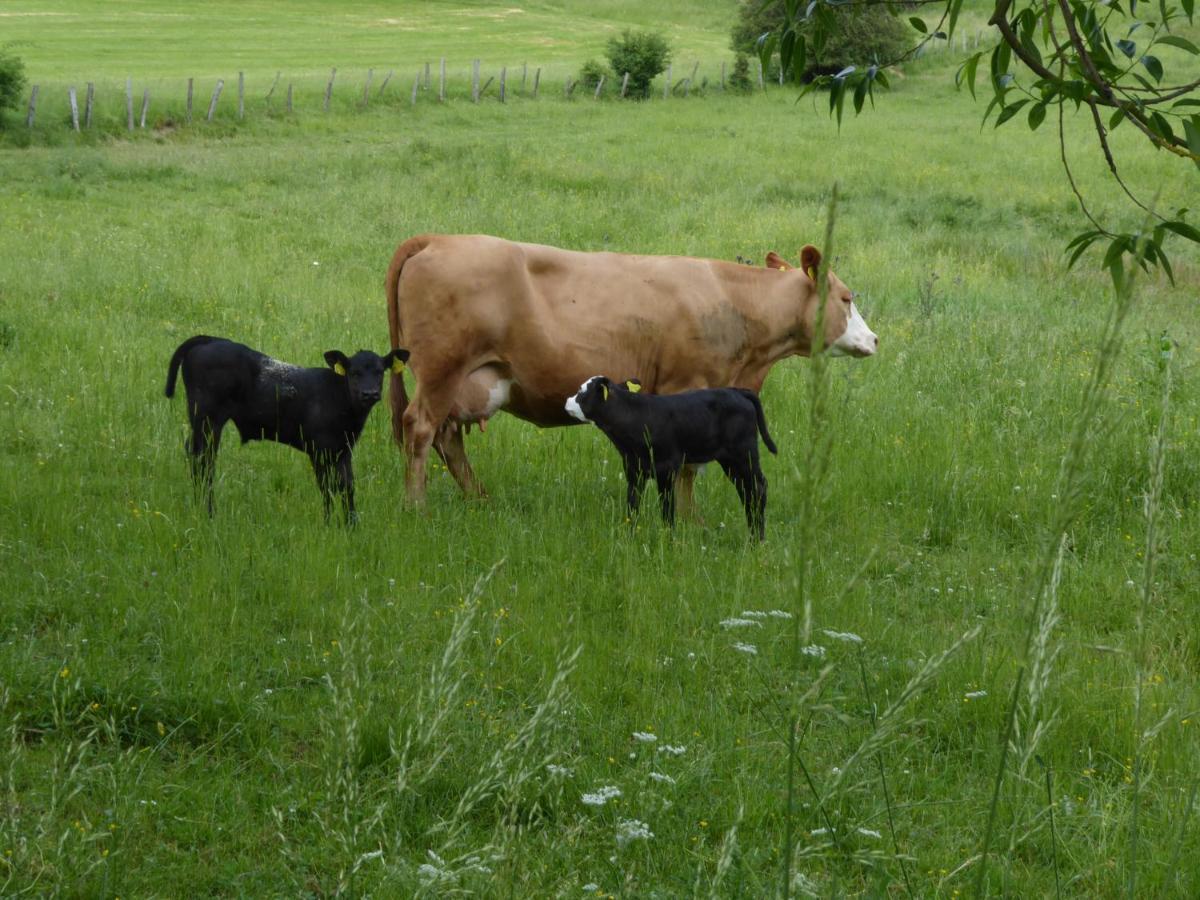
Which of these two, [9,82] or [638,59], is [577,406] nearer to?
[9,82]

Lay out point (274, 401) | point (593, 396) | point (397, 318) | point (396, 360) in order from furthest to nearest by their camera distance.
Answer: point (397, 318), point (396, 360), point (593, 396), point (274, 401)

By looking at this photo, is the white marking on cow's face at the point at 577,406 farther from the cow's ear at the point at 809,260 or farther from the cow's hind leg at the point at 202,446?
the cow's hind leg at the point at 202,446

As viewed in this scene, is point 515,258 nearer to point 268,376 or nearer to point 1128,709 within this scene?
point 268,376

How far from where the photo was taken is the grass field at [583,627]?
147 inches

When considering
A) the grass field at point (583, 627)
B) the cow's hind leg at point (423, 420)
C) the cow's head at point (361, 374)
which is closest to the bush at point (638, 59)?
the grass field at point (583, 627)

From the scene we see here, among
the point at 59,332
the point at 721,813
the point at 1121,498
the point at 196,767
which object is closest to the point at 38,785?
the point at 196,767

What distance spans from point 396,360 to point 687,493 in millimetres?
2054

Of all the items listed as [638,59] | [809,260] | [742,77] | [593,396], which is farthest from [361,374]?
[742,77]

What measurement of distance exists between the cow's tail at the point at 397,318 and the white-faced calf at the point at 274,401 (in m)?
0.93

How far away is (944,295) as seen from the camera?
15016 millimetres

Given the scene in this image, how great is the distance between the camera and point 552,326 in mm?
8320

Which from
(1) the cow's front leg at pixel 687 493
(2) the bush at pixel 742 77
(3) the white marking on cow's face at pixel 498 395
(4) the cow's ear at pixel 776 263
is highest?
(2) the bush at pixel 742 77

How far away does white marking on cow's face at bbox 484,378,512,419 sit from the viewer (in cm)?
833

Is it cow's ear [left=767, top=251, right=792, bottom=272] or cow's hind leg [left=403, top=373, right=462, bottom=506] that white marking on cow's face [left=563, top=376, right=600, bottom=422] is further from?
cow's ear [left=767, top=251, right=792, bottom=272]
